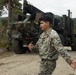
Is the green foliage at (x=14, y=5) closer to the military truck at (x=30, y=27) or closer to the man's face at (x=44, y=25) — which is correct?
the military truck at (x=30, y=27)

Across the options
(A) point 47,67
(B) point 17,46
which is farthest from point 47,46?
(B) point 17,46

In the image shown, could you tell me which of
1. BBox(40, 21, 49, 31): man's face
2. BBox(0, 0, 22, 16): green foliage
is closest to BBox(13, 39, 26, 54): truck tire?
BBox(0, 0, 22, 16): green foliage

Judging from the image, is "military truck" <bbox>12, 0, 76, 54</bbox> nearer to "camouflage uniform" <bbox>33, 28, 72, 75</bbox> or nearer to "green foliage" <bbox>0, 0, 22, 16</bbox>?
"green foliage" <bbox>0, 0, 22, 16</bbox>

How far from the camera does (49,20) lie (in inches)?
228

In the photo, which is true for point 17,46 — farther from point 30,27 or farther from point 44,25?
point 44,25

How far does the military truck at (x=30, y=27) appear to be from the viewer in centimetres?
1827

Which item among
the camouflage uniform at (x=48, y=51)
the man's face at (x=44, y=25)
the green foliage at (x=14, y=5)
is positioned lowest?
the camouflage uniform at (x=48, y=51)

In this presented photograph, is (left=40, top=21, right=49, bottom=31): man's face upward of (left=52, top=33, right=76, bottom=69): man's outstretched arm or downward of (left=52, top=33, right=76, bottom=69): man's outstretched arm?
upward

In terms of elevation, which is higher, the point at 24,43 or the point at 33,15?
the point at 33,15

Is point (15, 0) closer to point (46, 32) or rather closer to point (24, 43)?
point (24, 43)

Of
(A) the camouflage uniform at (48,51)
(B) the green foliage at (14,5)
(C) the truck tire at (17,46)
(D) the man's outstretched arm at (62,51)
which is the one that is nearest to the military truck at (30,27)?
(C) the truck tire at (17,46)

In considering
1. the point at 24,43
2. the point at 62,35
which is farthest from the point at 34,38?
the point at 62,35

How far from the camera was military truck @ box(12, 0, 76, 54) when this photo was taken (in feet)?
59.9

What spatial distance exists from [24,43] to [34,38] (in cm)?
82
